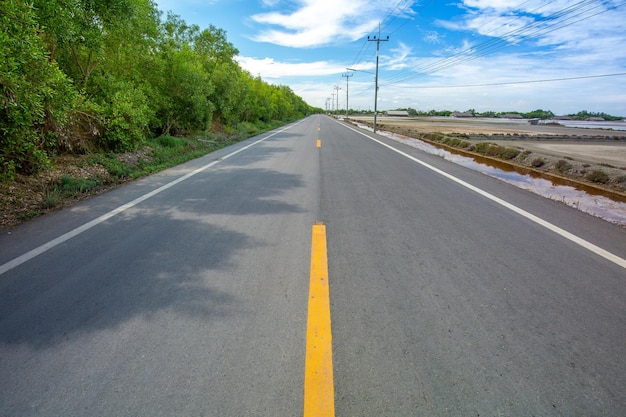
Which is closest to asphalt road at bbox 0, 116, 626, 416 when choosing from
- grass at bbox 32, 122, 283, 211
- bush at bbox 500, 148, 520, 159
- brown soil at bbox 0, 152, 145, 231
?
brown soil at bbox 0, 152, 145, 231

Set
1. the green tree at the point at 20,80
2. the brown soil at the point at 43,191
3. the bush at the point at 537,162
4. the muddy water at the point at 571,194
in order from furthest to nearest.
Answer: the bush at the point at 537,162, the muddy water at the point at 571,194, the brown soil at the point at 43,191, the green tree at the point at 20,80

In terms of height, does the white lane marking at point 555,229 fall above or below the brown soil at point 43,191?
below

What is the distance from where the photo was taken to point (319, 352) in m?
2.02

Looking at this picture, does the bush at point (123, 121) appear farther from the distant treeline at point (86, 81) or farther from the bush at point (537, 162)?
the bush at point (537, 162)

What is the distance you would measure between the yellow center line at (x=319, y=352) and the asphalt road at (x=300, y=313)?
5 cm

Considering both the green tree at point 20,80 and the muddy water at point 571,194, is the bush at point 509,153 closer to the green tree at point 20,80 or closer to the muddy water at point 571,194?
the muddy water at point 571,194

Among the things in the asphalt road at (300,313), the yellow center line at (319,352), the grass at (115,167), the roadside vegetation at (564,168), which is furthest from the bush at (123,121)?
the roadside vegetation at (564,168)

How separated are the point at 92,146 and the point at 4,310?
7.34m

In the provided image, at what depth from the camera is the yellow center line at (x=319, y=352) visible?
65.7 inches

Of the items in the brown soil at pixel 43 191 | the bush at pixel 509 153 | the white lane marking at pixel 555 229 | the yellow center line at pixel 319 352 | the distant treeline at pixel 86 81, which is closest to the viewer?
the yellow center line at pixel 319 352

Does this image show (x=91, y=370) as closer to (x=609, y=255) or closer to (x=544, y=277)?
(x=544, y=277)

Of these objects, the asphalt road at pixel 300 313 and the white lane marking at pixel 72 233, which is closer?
the asphalt road at pixel 300 313

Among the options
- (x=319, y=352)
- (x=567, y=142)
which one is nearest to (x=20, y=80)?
(x=319, y=352)

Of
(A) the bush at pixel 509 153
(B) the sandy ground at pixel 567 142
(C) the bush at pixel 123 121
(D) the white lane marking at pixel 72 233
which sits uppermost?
(C) the bush at pixel 123 121
